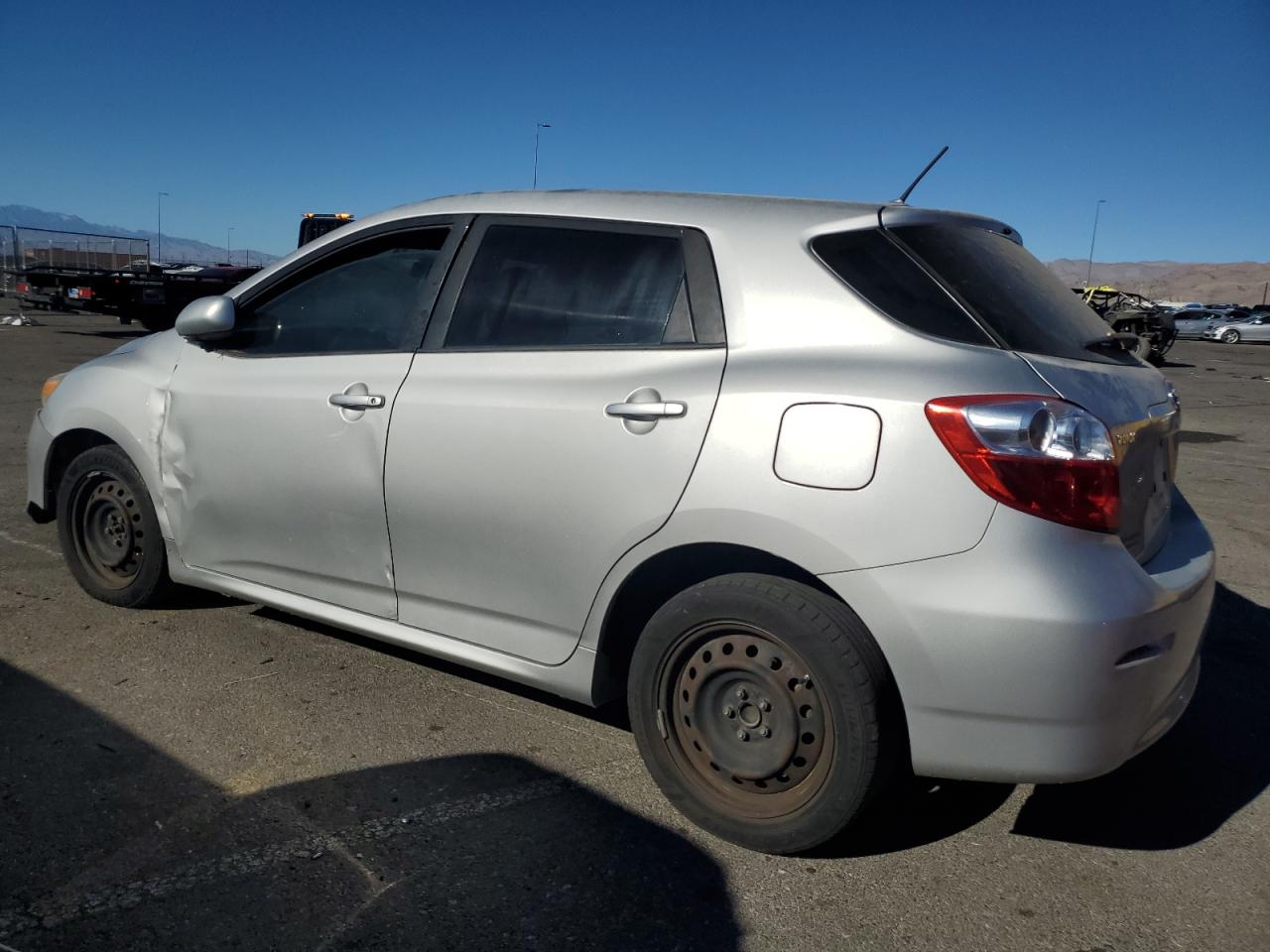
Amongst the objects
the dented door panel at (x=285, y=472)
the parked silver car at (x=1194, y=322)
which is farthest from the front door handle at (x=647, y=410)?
the parked silver car at (x=1194, y=322)

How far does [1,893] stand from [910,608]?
221cm

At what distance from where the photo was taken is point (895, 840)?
3.01 metres

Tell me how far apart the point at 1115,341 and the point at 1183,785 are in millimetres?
1388

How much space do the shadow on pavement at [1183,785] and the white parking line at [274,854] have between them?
127cm

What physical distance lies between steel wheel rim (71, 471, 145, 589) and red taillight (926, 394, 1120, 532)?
3.19 meters

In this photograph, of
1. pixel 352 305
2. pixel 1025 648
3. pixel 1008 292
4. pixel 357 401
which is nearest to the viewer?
pixel 1025 648

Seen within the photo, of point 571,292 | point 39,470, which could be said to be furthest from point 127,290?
point 571,292

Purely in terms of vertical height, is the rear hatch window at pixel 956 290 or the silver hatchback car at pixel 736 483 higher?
the rear hatch window at pixel 956 290

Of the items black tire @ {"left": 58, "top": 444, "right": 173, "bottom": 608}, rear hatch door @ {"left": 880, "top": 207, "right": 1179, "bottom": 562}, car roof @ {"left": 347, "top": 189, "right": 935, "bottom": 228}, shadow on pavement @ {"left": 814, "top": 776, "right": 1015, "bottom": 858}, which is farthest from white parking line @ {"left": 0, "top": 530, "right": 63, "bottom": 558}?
rear hatch door @ {"left": 880, "top": 207, "right": 1179, "bottom": 562}

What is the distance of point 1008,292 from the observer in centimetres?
298

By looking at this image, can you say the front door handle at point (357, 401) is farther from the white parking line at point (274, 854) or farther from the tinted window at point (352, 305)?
the white parking line at point (274, 854)

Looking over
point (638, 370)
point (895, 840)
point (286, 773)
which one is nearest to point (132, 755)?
point (286, 773)

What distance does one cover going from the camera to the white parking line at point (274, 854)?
8.20ft

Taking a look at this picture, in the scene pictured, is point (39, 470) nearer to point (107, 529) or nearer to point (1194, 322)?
point (107, 529)
